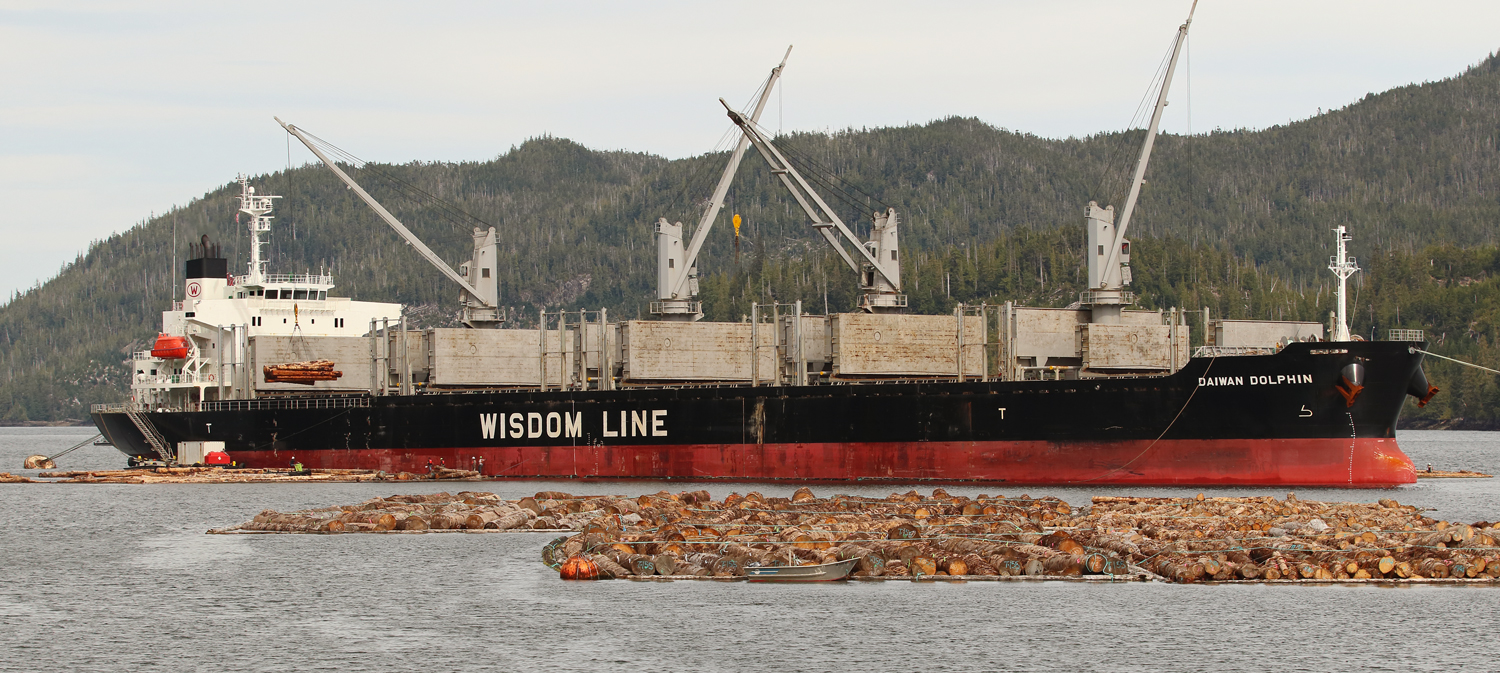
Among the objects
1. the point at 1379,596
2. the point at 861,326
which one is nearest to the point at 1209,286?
the point at 861,326

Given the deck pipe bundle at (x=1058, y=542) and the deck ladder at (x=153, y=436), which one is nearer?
the deck pipe bundle at (x=1058, y=542)

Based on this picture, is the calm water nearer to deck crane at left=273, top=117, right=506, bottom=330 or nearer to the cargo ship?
the cargo ship

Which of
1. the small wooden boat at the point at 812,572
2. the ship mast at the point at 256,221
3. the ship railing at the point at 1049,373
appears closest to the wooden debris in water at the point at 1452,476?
the ship railing at the point at 1049,373

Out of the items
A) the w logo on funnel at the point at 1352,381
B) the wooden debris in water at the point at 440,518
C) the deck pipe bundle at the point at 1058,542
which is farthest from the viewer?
the w logo on funnel at the point at 1352,381

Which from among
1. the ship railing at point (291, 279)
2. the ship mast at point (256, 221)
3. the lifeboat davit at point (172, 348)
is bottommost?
the lifeboat davit at point (172, 348)

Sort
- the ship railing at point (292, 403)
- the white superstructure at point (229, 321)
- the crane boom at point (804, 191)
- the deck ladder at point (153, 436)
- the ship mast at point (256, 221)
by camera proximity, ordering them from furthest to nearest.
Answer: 1. the ship mast at point (256, 221)
2. the deck ladder at point (153, 436)
3. the white superstructure at point (229, 321)
4. the ship railing at point (292, 403)
5. the crane boom at point (804, 191)

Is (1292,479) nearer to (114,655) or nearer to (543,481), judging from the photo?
(543,481)

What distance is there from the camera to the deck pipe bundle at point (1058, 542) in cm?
2247

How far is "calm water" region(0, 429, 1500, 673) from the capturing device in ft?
59.3

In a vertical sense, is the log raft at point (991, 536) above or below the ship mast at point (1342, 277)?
below

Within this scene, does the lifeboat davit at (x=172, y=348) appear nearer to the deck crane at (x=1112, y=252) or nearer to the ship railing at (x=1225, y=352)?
the deck crane at (x=1112, y=252)

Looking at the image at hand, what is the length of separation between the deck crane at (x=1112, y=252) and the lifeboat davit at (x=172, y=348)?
105 ft

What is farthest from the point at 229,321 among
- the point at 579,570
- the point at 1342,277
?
the point at 1342,277

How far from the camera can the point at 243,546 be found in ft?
95.1
